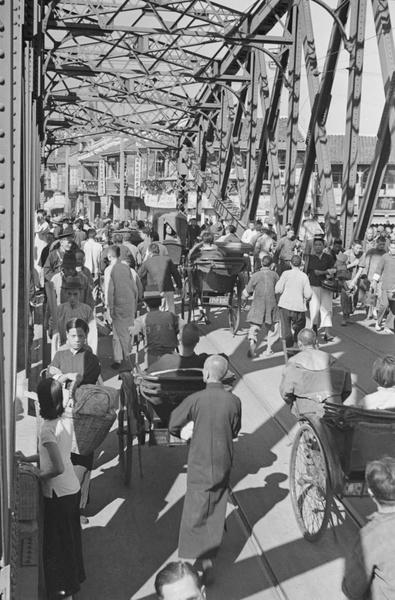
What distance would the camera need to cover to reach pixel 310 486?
6336 millimetres

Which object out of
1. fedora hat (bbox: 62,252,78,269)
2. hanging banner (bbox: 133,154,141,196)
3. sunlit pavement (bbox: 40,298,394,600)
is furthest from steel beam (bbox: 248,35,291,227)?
hanging banner (bbox: 133,154,141,196)

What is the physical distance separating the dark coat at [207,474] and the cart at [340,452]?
2.70 ft

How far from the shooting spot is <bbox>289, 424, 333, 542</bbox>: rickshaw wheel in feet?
19.4

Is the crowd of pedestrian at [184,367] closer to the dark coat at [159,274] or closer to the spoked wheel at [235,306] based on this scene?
the dark coat at [159,274]

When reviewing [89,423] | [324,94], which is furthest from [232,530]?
[324,94]

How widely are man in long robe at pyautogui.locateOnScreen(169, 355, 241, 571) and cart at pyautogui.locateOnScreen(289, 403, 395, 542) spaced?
2.70 ft

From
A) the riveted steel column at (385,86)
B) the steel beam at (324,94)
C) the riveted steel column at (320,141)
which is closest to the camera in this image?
the riveted steel column at (385,86)

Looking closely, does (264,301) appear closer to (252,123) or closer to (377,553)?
(377,553)

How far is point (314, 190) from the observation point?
5594 cm

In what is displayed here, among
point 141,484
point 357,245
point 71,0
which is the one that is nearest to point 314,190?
point 71,0

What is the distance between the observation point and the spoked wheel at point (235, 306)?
14039 mm

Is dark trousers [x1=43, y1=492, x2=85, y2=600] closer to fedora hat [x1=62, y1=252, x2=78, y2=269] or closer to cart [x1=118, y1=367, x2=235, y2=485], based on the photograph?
cart [x1=118, y1=367, x2=235, y2=485]

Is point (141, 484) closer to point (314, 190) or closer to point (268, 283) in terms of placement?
point (268, 283)

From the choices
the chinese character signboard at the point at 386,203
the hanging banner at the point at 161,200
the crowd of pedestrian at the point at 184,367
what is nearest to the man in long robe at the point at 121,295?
the crowd of pedestrian at the point at 184,367
